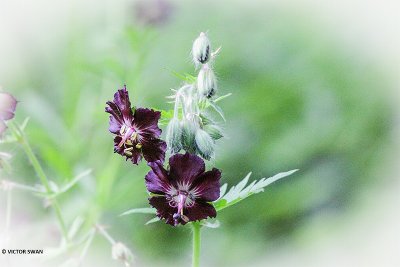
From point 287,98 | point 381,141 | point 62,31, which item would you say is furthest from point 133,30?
point 381,141

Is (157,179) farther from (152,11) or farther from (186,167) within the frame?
(152,11)

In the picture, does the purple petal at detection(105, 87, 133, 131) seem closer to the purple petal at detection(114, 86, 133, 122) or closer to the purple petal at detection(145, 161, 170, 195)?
the purple petal at detection(114, 86, 133, 122)

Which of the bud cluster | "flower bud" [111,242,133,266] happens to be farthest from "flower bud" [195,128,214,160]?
"flower bud" [111,242,133,266]

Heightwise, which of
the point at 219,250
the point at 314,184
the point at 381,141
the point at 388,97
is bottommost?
the point at 219,250

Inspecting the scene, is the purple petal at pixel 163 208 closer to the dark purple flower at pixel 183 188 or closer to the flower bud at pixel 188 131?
the dark purple flower at pixel 183 188

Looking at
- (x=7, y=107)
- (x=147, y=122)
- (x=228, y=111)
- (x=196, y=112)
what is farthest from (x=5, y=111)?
(x=228, y=111)

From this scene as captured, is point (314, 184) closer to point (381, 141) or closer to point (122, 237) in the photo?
point (381, 141)

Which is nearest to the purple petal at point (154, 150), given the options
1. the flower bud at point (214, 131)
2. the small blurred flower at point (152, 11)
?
the flower bud at point (214, 131)

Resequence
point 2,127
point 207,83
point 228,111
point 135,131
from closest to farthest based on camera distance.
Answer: point 207,83
point 135,131
point 2,127
point 228,111
